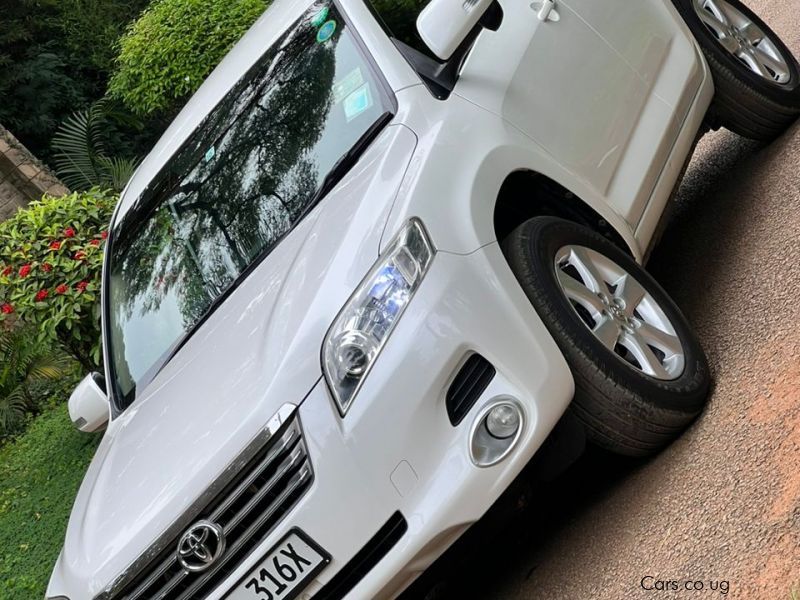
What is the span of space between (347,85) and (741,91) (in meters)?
2.08

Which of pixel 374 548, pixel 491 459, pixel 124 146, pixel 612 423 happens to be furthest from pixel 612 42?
pixel 124 146

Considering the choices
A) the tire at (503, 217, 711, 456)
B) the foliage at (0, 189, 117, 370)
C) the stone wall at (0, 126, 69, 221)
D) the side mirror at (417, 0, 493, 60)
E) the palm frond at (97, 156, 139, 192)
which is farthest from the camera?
the stone wall at (0, 126, 69, 221)

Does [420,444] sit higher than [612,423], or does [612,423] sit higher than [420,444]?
[420,444]

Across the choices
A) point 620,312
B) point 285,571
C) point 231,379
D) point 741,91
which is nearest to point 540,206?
point 620,312

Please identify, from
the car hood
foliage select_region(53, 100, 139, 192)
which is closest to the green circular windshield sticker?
the car hood

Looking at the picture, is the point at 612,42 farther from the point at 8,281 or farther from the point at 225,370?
the point at 8,281

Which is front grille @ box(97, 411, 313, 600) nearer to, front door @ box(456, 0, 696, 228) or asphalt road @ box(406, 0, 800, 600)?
asphalt road @ box(406, 0, 800, 600)

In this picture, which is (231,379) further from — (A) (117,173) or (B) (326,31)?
(A) (117,173)

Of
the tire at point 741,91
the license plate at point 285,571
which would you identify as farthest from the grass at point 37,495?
the tire at point 741,91

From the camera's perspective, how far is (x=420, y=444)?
2824mm

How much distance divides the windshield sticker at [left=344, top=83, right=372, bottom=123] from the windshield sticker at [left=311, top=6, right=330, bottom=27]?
1.78 feet

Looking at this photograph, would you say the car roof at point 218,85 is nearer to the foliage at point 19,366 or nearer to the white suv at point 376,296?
the white suv at point 376,296

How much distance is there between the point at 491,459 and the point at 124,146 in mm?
10458

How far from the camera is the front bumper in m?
2.79
